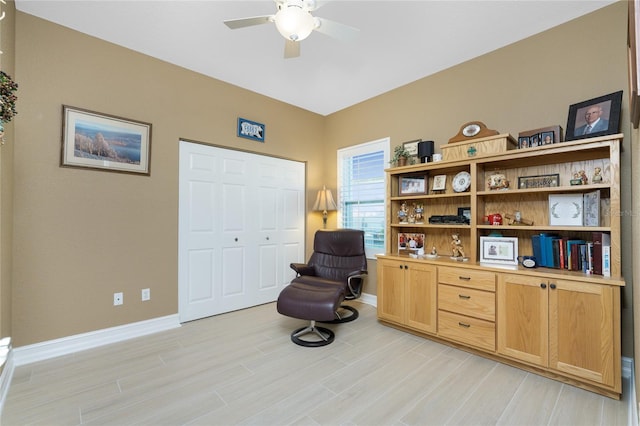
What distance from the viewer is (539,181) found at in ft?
8.02

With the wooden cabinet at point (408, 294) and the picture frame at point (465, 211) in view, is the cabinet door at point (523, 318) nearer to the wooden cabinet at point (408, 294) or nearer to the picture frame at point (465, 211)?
the wooden cabinet at point (408, 294)

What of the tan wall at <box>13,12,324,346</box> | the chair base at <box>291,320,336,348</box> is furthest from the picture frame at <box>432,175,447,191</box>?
the tan wall at <box>13,12,324,346</box>

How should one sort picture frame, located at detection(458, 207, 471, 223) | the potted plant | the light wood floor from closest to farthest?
1. the light wood floor
2. picture frame, located at detection(458, 207, 471, 223)
3. the potted plant

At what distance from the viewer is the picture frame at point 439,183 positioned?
3.06 m

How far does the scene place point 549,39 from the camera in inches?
97.8

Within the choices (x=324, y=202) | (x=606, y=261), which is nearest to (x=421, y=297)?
(x=606, y=261)

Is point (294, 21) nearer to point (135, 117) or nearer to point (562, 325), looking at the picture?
point (135, 117)

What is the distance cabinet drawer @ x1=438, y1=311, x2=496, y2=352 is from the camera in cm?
232

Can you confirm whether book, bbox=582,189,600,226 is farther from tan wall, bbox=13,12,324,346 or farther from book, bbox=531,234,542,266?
tan wall, bbox=13,12,324,346

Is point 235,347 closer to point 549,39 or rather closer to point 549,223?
point 549,223

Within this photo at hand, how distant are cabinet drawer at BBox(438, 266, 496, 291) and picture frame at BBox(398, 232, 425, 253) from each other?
0.63 m

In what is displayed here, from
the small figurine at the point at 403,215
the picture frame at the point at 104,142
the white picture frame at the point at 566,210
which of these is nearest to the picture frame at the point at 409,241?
the small figurine at the point at 403,215

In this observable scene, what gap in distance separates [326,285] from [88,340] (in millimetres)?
2227

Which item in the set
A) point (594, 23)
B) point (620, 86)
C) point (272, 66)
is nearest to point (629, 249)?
point (620, 86)
